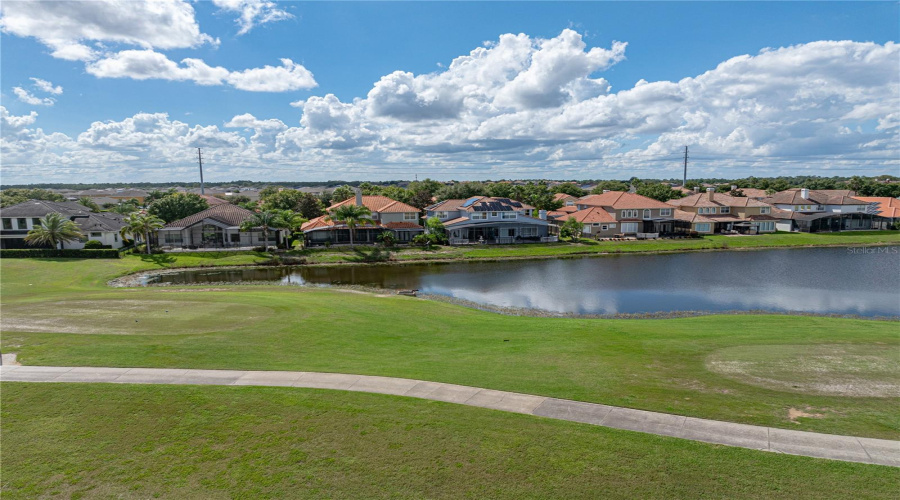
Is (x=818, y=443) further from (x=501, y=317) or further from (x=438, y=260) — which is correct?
(x=438, y=260)

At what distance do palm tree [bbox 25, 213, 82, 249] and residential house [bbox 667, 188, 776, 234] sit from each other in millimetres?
89107

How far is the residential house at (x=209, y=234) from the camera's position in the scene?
64500mm

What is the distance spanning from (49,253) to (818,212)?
12177cm

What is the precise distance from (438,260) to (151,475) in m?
50.3

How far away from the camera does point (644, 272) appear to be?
50688 mm

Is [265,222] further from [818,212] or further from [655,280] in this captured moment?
[818,212]

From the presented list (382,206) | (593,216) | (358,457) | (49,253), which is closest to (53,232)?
(49,253)

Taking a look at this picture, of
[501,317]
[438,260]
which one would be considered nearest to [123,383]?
[501,317]

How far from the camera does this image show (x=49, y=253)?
56.4m

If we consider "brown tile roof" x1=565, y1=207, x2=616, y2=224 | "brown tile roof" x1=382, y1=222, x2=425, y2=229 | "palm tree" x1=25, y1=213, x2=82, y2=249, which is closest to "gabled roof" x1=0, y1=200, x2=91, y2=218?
"palm tree" x1=25, y1=213, x2=82, y2=249

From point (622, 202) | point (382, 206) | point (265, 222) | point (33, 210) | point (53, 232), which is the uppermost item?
point (33, 210)

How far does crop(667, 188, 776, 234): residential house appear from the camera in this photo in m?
82.0

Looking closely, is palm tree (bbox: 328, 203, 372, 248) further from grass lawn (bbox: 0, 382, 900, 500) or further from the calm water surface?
grass lawn (bbox: 0, 382, 900, 500)

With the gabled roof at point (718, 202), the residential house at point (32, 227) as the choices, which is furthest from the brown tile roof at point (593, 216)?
the residential house at point (32, 227)
